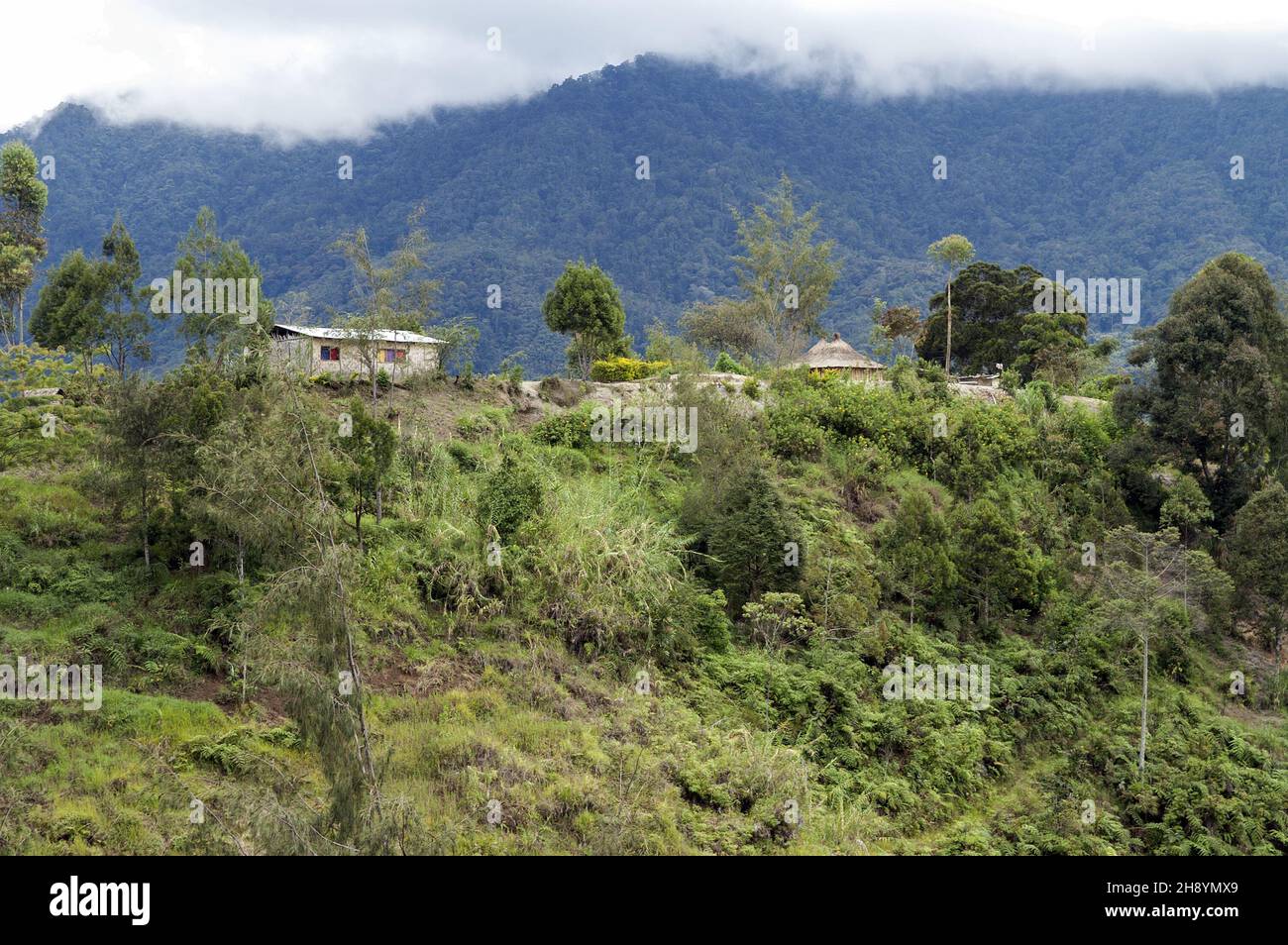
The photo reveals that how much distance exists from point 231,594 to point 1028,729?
11.0 metres

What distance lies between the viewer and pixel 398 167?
377 ft

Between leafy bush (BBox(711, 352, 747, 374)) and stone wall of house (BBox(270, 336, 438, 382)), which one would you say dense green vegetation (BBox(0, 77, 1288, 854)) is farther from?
leafy bush (BBox(711, 352, 747, 374))

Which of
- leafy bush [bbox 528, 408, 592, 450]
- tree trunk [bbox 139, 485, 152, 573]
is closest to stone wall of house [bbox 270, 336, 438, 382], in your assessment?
leafy bush [bbox 528, 408, 592, 450]

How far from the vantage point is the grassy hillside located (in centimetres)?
890

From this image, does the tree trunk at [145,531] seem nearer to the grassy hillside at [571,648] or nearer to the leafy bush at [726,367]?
the grassy hillside at [571,648]

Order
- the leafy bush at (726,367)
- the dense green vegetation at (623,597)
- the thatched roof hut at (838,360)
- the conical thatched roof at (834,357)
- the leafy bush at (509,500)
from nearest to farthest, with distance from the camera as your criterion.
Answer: the dense green vegetation at (623,597) → the leafy bush at (509,500) → the leafy bush at (726,367) → the thatched roof hut at (838,360) → the conical thatched roof at (834,357)

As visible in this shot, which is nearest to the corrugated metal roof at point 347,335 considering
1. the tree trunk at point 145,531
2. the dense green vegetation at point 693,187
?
the tree trunk at point 145,531

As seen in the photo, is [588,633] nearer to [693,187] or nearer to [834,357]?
[834,357]

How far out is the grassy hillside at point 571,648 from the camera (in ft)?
29.2

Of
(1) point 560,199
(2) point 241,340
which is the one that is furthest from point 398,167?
(2) point 241,340

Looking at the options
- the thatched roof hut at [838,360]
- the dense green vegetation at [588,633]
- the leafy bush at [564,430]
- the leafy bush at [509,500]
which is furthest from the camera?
the thatched roof hut at [838,360]

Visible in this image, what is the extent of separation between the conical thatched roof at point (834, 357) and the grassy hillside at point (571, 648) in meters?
10.6

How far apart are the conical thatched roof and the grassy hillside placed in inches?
417
